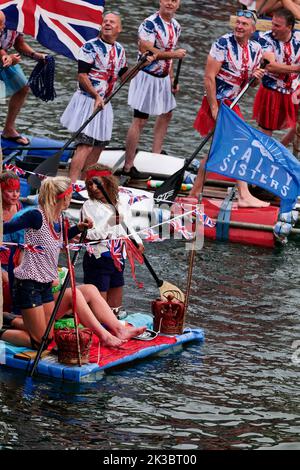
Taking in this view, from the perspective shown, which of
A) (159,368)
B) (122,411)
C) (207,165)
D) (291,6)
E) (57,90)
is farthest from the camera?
(57,90)

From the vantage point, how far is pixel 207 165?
13.6 meters

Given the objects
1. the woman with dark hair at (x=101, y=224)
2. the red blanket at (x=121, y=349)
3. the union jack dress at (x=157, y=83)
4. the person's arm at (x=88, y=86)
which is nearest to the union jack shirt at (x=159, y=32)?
the union jack dress at (x=157, y=83)

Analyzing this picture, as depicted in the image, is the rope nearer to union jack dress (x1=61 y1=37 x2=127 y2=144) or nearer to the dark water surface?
union jack dress (x1=61 y1=37 x2=127 y2=144)

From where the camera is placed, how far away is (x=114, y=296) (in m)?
12.5

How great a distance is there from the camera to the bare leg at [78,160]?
15.8 m

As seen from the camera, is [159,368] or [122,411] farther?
[159,368]

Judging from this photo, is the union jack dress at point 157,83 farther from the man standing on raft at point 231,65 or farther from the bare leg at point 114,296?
the bare leg at point 114,296

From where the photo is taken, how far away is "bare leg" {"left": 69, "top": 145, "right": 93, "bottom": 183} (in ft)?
51.8

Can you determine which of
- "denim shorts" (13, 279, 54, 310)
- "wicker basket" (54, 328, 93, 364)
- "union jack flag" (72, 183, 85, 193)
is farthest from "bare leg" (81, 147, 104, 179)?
"wicker basket" (54, 328, 93, 364)

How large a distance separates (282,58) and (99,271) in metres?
5.24

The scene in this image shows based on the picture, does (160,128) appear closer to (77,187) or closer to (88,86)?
(88,86)
